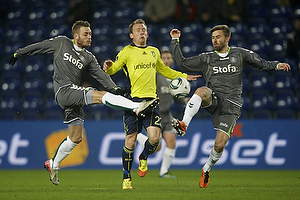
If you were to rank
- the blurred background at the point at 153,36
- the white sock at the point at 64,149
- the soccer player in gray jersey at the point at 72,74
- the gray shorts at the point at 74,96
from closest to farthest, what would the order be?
the gray shorts at the point at 74,96 → the soccer player in gray jersey at the point at 72,74 → the white sock at the point at 64,149 → the blurred background at the point at 153,36

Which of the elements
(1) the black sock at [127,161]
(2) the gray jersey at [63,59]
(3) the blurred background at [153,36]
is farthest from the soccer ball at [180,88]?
(3) the blurred background at [153,36]

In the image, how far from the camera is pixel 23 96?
44.7ft

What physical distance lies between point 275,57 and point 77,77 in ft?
26.4

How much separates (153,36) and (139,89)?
25.2ft

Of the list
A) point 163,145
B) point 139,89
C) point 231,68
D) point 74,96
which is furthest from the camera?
point 163,145

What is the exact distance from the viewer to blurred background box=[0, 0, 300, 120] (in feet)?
42.8

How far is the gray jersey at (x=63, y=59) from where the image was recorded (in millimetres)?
7246

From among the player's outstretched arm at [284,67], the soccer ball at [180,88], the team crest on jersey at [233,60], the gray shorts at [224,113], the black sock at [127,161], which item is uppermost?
the team crest on jersey at [233,60]

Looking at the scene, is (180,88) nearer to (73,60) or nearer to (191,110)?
(191,110)

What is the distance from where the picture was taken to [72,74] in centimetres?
737

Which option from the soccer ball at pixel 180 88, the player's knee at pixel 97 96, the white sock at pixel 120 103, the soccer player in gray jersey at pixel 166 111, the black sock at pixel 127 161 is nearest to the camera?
the white sock at pixel 120 103

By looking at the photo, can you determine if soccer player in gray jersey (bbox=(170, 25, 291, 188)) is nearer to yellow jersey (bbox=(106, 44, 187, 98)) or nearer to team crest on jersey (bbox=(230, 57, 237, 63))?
team crest on jersey (bbox=(230, 57, 237, 63))

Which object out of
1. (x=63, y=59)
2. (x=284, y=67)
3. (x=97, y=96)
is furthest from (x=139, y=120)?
(x=284, y=67)

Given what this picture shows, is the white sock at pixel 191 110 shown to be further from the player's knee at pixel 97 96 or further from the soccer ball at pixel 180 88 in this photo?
the player's knee at pixel 97 96
